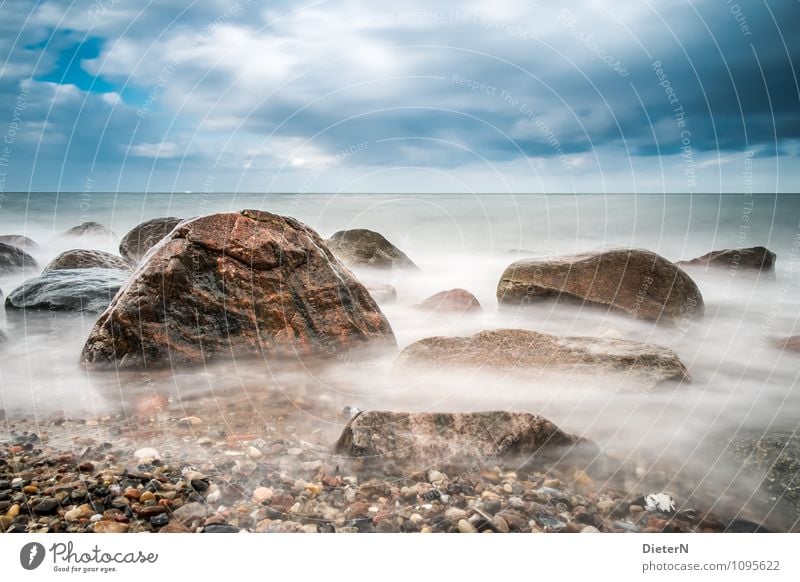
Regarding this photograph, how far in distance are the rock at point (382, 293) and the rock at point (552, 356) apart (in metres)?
3.66

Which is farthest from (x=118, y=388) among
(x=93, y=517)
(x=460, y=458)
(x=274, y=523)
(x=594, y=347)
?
(x=594, y=347)

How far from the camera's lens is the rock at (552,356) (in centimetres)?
530

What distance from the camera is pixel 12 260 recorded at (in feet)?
42.4

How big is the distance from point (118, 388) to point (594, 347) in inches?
192

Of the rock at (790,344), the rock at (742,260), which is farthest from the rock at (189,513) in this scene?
the rock at (742,260)

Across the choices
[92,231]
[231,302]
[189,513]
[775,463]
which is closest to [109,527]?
[189,513]

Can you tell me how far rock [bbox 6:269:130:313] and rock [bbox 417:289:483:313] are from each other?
4.90 meters

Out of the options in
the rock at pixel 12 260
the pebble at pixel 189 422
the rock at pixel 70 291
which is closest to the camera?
the pebble at pixel 189 422

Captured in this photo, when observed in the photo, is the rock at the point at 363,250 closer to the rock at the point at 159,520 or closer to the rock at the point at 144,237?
the rock at the point at 144,237

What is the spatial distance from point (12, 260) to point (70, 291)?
21.6 feet

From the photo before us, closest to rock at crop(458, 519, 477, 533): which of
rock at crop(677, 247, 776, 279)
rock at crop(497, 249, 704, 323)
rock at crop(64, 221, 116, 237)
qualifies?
rock at crop(497, 249, 704, 323)

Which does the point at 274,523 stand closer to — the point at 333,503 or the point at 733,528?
the point at 333,503

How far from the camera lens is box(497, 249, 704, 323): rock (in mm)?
8133

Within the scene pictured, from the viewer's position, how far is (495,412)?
3928mm
